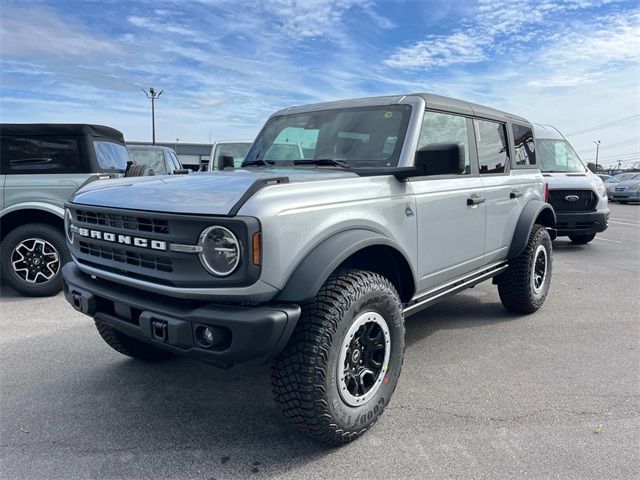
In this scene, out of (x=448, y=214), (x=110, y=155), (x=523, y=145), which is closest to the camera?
(x=448, y=214)

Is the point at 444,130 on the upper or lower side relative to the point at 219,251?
upper

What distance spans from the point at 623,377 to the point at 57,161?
6.13 m

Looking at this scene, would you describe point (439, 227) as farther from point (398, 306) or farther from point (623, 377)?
point (623, 377)

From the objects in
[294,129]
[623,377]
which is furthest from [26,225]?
[623,377]

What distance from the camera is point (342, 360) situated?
8.47 ft

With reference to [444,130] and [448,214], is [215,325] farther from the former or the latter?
[444,130]

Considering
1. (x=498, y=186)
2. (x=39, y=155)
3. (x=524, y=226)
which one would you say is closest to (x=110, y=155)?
(x=39, y=155)

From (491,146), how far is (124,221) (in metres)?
3.29

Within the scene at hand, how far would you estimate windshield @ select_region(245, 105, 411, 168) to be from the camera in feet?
11.3

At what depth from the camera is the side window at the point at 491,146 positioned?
4.30 m

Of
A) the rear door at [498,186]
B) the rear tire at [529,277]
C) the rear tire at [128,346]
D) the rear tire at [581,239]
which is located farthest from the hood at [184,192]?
the rear tire at [581,239]

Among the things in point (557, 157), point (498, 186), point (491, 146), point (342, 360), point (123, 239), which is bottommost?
point (342, 360)

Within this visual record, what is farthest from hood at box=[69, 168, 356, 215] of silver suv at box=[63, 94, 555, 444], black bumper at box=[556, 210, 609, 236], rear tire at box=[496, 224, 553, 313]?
black bumper at box=[556, 210, 609, 236]

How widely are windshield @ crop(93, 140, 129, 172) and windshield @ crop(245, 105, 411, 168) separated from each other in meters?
2.94
